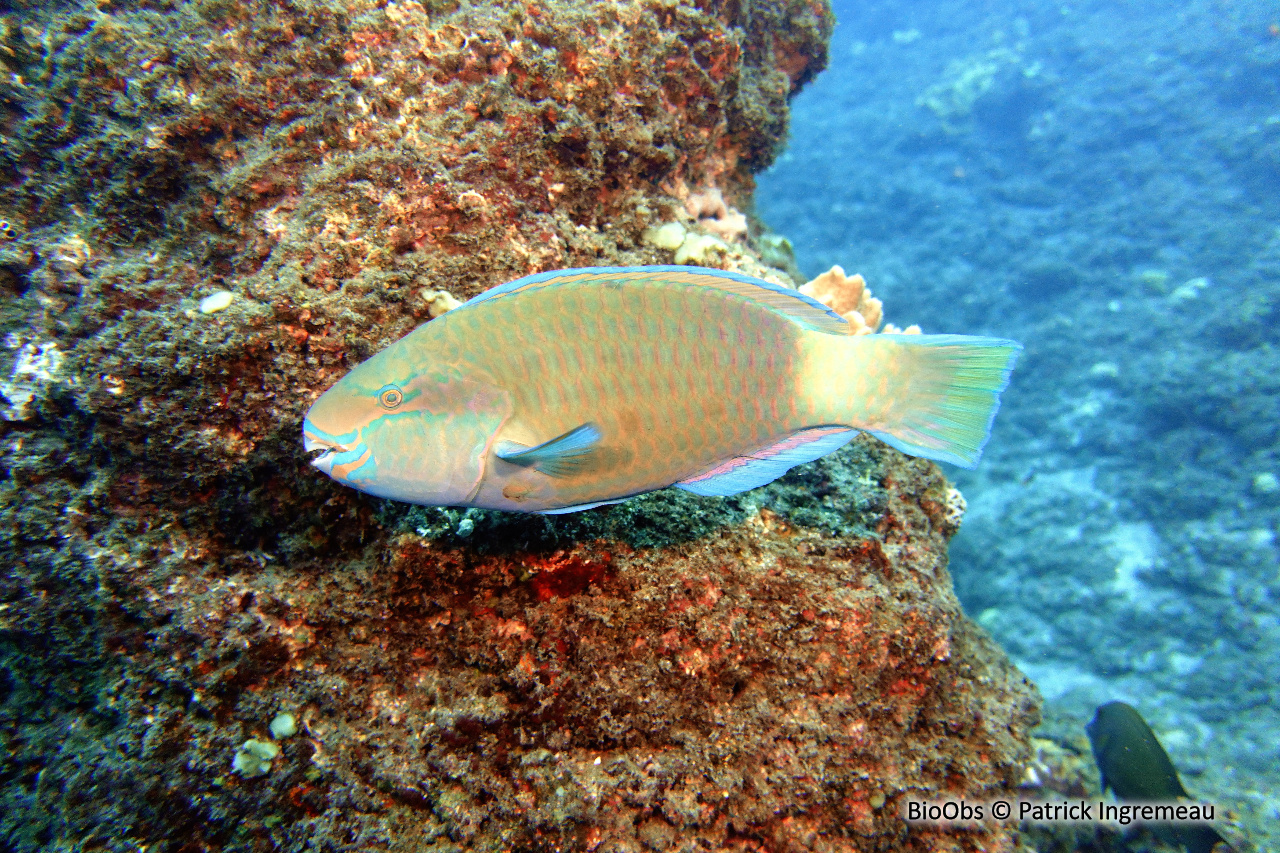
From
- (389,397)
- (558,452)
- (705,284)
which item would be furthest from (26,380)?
(705,284)

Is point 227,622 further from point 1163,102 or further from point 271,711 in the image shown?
point 1163,102

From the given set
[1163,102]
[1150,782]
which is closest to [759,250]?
[1150,782]

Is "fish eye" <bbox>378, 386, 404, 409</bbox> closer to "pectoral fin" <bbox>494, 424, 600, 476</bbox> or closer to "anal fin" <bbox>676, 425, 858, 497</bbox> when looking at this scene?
"pectoral fin" <bbox>494, 424, 600, 476</bbox>

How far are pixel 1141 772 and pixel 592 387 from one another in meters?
7.00

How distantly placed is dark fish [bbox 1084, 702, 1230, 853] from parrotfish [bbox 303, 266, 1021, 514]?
19.2ft

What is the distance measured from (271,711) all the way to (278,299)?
1.78 meters

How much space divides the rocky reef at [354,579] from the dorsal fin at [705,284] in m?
1.05

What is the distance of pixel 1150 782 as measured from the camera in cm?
529

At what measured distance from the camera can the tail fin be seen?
1975 mm

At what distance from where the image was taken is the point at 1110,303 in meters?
16.0

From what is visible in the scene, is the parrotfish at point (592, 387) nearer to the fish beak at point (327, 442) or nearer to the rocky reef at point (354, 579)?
the fish beak at point (327, 442)

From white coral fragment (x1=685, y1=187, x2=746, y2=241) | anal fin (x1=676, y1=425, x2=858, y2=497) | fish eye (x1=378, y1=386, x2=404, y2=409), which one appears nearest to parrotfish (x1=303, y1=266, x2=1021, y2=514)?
fish eye (x1=378, y1=386, x2=404, y2=409)

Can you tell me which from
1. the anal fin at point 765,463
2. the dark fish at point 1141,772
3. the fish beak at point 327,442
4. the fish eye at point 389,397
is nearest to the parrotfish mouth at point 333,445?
the fish beak at point 327,442

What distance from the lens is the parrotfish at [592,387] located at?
1768mm
